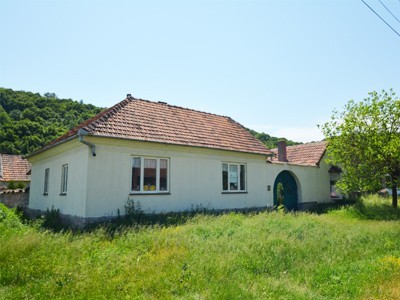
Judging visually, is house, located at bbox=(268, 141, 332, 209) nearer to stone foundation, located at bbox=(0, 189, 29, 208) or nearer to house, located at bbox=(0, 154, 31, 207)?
stone foundation, located at bbox=(0, 189, 29, 208)

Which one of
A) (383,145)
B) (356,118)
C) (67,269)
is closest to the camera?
(67,269)

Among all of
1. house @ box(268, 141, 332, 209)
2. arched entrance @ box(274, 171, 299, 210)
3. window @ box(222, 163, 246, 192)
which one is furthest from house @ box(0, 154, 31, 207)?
arched entrance @ box(274, 171, 299, 210)

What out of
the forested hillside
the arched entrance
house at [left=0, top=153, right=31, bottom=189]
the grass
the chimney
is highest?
the forested hillside

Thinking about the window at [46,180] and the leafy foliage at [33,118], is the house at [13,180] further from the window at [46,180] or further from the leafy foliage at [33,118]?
the leafy foliage at [33,118]

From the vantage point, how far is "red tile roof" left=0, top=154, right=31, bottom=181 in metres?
28.5

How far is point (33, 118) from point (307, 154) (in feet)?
157

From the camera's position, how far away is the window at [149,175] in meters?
12.0

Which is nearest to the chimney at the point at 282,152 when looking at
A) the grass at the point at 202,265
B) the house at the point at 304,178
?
the house at the point at 304,178

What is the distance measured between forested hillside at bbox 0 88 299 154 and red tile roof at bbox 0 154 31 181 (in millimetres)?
10302

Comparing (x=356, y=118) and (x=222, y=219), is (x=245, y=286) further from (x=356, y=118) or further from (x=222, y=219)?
(x=356, y=118)

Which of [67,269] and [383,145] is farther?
[383,145]

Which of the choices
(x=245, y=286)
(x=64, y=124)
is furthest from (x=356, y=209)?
(x=64, y=124)

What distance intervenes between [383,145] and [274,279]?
1282 cm

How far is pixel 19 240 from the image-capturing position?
6.73 meters
